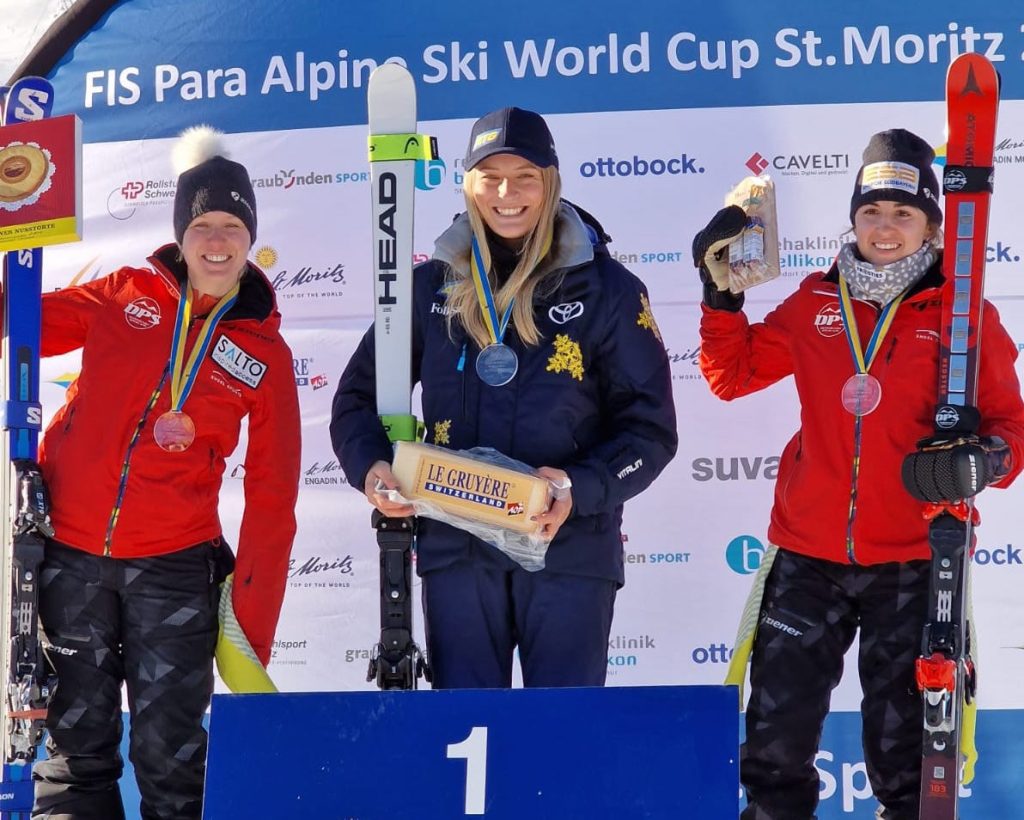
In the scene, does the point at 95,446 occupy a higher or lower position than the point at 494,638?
higher

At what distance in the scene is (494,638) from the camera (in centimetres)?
296

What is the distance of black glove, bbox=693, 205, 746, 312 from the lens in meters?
3.08

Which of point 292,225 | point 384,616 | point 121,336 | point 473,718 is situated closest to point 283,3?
point 292,225

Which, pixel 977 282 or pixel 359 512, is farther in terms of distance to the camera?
pixel 359 512

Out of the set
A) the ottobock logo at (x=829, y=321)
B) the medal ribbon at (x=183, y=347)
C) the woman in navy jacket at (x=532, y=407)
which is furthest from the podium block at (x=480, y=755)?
the ottobock logo at (x=829, y=321)

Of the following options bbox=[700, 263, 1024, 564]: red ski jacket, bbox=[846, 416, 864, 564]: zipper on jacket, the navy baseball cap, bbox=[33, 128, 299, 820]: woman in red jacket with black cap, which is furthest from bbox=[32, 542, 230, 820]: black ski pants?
bbox=[846, 416, 864, 564]: zipper on jacket

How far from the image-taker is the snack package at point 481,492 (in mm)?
2805

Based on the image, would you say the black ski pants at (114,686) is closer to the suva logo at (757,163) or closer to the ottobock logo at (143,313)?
the ottobock logo at (143,313)

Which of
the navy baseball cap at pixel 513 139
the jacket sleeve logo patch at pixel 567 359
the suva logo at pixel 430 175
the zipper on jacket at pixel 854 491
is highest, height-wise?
the suva logo at pixel 430 175

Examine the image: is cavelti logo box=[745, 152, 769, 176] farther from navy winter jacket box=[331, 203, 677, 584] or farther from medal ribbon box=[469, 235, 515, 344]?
medal ribbon box=[469, 235, 515, 344]

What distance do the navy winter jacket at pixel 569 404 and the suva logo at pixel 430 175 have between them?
1.28 metres

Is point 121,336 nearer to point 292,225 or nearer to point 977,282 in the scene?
point 292,225

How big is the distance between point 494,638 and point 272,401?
2.92ft

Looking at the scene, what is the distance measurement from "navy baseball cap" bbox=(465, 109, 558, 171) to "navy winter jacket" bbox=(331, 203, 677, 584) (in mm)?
152
